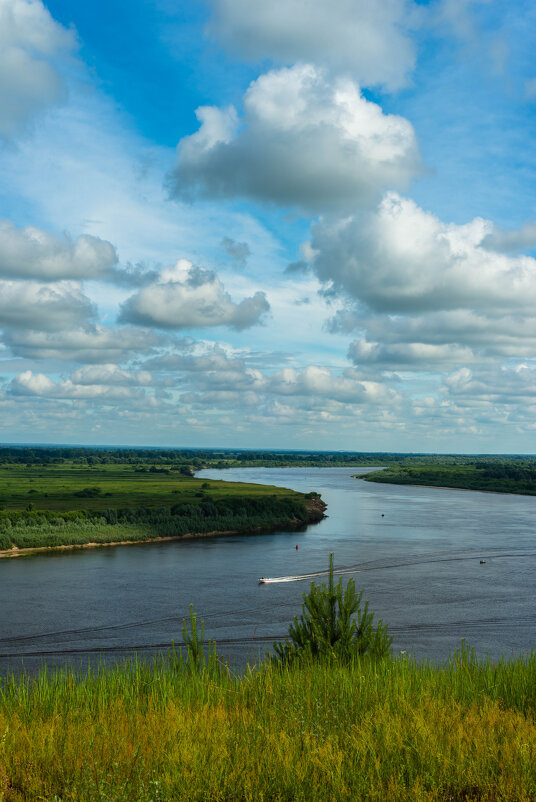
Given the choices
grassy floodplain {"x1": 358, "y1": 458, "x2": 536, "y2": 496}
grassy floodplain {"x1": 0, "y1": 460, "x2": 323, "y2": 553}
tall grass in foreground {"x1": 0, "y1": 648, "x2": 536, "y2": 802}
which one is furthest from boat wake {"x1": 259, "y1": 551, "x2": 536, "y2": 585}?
grassy floodplain {"x1": 358, "y1": 458, "x2": 536, "y2": 496}

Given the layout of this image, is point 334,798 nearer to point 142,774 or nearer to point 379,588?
point 142,774

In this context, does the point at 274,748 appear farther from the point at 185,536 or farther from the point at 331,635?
the point at 185,536

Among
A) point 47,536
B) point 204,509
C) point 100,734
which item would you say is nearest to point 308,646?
point 100,734

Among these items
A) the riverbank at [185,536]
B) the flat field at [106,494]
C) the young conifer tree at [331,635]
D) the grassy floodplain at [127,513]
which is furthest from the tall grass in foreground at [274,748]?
the flat field at [106,494]

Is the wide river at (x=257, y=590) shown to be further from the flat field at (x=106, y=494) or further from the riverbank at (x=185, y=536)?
the flat field at (x=106, y=494)

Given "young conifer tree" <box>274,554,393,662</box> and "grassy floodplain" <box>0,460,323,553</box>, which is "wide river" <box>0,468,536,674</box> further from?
"young conifer tree" <box>274,554,393,662</box>
